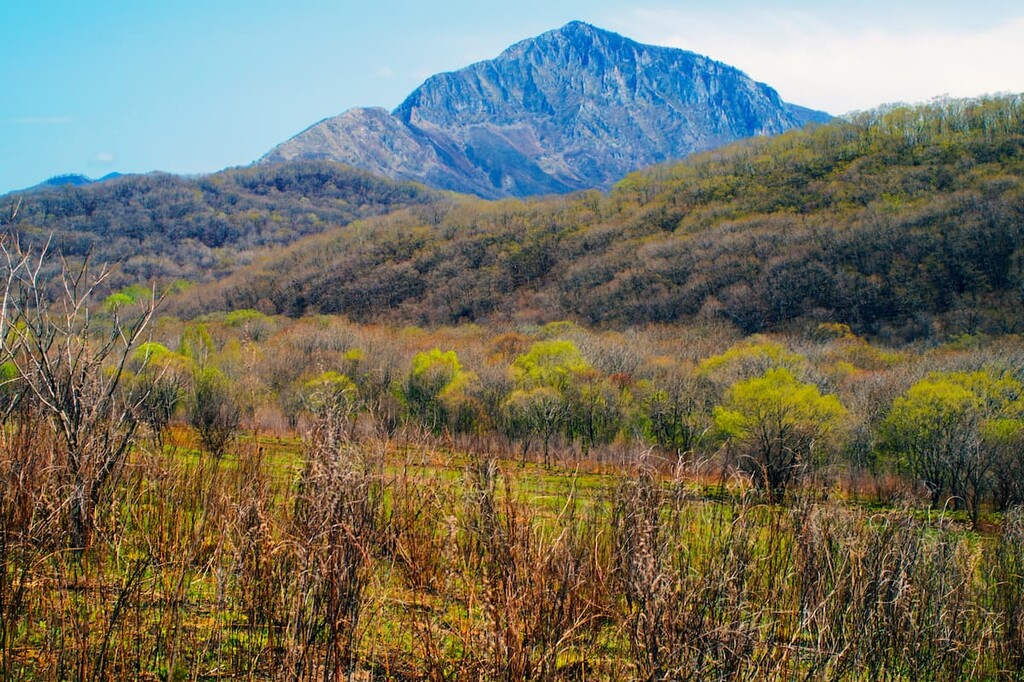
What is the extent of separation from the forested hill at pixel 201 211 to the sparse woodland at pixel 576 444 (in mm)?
17429

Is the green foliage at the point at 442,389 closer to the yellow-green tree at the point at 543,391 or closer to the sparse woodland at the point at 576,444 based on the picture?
the sparse woodland at the point at 576,444

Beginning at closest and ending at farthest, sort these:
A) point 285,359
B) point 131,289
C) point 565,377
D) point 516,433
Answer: point 516,433, point 565,377, point 285,359, point 131,289

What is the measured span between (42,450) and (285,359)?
38184 mm

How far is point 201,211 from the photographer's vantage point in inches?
5797

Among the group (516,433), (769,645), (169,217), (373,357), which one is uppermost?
(169,217)

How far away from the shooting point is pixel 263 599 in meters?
4.87

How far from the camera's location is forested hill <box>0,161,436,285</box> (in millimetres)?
119188

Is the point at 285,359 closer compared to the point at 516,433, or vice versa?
the point at 516,433

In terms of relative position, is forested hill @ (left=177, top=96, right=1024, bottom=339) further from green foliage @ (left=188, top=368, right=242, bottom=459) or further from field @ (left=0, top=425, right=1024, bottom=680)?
field @ (left=0, top=425, right=1024, bottom=680)

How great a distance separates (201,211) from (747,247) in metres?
120

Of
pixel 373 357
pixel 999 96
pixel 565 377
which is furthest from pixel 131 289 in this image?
pixel 999 96

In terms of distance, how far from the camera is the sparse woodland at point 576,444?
14.3ft

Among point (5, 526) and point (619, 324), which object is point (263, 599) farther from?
point (619, 324)

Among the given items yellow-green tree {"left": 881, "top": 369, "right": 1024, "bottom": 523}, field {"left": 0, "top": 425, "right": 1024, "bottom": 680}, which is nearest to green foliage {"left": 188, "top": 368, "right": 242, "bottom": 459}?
field {"left": 0, "top": 425, "right": 1024, "bottom": 680}
